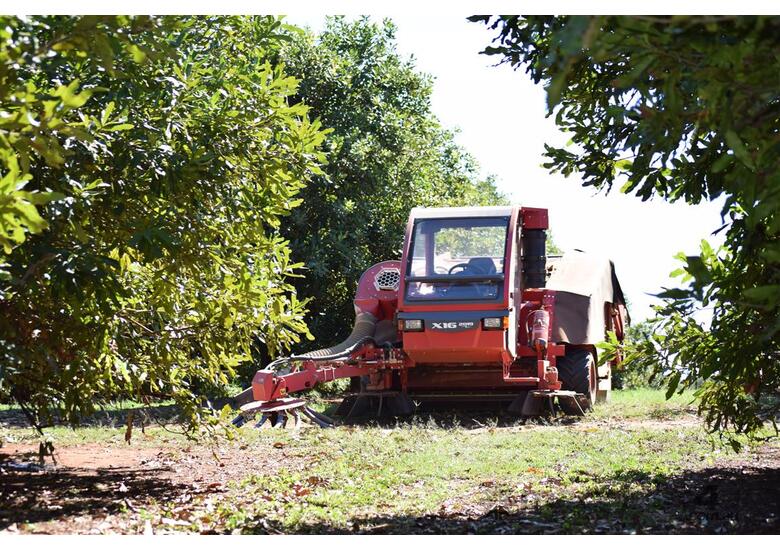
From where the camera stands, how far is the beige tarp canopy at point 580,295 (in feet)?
49.8

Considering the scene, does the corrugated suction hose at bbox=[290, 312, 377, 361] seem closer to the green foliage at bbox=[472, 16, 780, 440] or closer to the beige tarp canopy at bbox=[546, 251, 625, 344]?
the beige tarp canopy at bbox=[546, 251, 625, 344]

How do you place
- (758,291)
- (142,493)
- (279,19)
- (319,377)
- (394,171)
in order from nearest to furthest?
(758,291) → (142,493) → (279,19) → (319,377) → (394,171)

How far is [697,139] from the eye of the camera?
666 centimetres

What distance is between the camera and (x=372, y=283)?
52.9 ft

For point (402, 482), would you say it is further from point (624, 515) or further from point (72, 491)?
point (72, 491)

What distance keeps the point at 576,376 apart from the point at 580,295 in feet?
4.12

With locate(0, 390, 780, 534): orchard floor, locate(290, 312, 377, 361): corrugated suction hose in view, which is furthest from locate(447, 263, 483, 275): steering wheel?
locate(0, 390, 780, 534): orchard floor

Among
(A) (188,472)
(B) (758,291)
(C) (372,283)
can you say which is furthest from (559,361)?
(B) (758,291)

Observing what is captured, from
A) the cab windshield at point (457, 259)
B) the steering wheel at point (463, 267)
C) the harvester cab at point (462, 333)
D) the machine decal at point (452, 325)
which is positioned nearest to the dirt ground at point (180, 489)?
the harvester cab at point (462, 333)

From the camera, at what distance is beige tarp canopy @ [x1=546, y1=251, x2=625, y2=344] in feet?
49.8

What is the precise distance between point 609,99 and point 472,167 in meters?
27.6

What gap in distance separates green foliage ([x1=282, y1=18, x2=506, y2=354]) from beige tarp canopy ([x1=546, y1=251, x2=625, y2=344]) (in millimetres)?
5570

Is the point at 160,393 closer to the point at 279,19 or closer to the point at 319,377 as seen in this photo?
the point at 279,19

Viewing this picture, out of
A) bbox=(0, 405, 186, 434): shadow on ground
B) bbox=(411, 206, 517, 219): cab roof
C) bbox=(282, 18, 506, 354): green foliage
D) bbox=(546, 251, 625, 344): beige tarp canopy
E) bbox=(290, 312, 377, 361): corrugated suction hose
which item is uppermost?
bbox=(282, 18, 506, 354): green foliage
